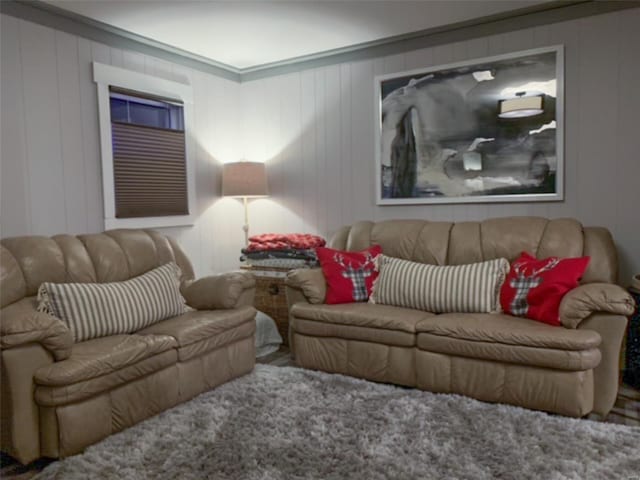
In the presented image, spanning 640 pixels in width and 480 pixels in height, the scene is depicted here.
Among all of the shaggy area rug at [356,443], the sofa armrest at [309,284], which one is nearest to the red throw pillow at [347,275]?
the sofa armrest at [309,284]

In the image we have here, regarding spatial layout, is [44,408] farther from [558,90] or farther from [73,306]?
[558,90]

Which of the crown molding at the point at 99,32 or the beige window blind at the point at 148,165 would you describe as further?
the beige window blind at the point at 148,165

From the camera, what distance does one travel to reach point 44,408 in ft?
7.42

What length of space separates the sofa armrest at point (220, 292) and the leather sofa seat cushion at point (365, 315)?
1.20ft

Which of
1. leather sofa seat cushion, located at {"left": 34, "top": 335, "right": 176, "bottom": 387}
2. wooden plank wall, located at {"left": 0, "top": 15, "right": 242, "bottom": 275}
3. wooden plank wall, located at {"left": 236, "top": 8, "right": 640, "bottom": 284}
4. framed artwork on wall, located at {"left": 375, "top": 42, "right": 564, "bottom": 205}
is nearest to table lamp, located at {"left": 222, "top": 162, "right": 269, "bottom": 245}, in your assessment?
wooden plank wall, located at {"left": 236, "top": 8, "right": 640, "bottom": 284}

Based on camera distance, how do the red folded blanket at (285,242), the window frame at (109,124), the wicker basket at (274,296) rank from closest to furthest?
the window frame at (109,124), the wicker basket at (274,296), the red folded blanket at (285,242)

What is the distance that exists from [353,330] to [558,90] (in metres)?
2.18

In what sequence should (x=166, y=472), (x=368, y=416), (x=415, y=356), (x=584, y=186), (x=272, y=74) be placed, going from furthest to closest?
1. (x=272, y=74)
2. (x=584, y=186)
3. (x=415, y=356)
4. (x=368, y=416)
5. (x=166, y=472)

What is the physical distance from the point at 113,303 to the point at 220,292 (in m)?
0.71

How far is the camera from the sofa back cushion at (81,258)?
2.73 meters

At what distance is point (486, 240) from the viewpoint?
3.44 metres

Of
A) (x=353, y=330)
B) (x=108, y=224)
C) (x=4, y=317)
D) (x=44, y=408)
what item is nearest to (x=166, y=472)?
(x=44, y=408)

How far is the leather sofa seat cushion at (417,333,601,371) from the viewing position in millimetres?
2527

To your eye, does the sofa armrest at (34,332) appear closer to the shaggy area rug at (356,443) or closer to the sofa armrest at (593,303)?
the shaggy area rug at (356,443)
